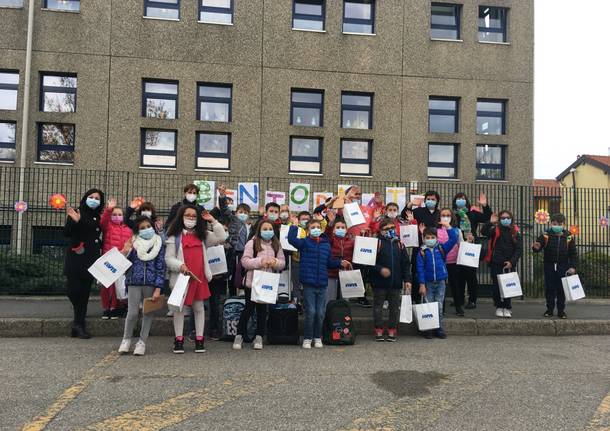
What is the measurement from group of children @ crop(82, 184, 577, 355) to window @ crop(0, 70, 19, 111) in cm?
934

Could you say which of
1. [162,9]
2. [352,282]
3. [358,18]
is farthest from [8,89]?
[352,282]

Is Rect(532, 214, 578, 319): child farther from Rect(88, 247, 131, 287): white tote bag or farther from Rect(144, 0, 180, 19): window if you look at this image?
Rect(144, 0, 180, 19): window

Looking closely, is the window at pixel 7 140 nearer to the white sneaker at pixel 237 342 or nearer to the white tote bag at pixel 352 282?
the white sneaker at pixel 237 342

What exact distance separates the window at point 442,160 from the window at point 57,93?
36.6 feet

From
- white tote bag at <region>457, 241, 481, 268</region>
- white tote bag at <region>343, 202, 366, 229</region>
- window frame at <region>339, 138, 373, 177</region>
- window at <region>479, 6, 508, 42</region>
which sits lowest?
white tote bag at <region>457, 241, 481, 268</region>

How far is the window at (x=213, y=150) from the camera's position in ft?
48.8

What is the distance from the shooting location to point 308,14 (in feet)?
50.8

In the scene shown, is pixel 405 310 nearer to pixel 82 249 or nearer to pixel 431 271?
pixel 431 271

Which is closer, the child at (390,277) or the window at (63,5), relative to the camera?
the child at (390,277)

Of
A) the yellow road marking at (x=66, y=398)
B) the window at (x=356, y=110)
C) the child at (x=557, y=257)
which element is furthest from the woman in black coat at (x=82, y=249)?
the window at (x=356, y=110)

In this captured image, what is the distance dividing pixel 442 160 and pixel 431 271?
9299 mm

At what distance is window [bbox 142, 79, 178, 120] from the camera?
14711 mm

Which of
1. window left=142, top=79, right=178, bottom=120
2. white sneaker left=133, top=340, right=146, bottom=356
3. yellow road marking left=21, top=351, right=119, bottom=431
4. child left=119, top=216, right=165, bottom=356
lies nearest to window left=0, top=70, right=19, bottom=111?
window left=142, top=79, right=178, bottom=120

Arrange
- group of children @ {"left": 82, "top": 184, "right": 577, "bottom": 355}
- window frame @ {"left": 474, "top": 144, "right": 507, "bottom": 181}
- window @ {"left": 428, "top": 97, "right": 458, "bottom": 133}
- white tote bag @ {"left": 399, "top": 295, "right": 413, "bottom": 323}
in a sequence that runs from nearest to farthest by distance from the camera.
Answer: group of children @ {"left": 82, "top": 184, "right": 577, "bottom": 355}, white tote bag @ {"left": 399, "top": 295, "right": 413, "bottom": 323}, window @ {"left": 428, "top": 97, "right": 458, "bottom": 133}, window frame @ {"left": 474, "top": 144, "right": 507, "bottom": 181}
